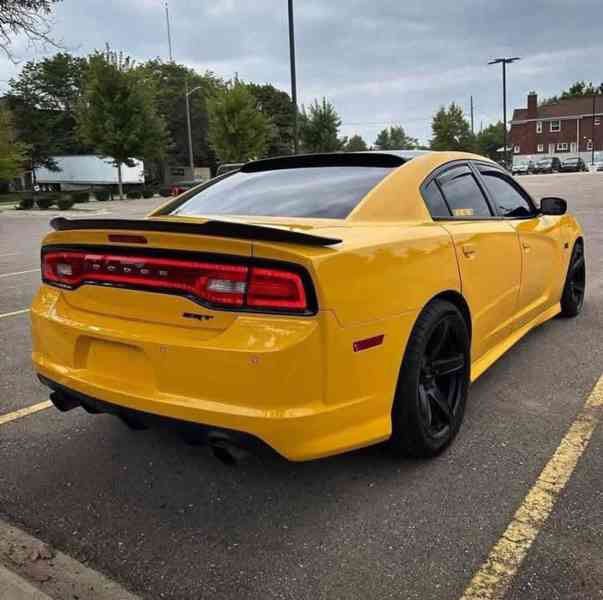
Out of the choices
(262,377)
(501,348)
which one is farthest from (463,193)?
(262,377)

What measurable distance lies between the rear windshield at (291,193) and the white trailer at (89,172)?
1459 inches

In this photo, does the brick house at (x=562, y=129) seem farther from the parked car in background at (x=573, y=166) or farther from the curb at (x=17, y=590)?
the curb at (x=17, y=590)

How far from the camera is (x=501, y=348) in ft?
12.3

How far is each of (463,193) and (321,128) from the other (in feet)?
113

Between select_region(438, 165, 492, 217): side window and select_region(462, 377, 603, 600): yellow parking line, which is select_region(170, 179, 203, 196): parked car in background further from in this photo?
select_region(462, 377, 603, 600): yellow parking line

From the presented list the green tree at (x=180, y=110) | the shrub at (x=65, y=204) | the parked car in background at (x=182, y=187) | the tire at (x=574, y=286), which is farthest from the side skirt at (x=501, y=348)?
the green tree at (x=180, y=110)

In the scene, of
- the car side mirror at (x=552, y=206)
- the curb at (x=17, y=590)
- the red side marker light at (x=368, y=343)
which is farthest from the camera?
the car side mirror at (x=552, y=206)

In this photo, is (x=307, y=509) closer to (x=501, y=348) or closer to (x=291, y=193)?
(x=291, y=193)

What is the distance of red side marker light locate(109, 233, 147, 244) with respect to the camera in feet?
8.05

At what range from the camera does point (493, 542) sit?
7.43 feet

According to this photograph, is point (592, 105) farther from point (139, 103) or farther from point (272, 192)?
point (272, 192)

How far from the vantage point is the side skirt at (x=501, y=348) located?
333 centimetres

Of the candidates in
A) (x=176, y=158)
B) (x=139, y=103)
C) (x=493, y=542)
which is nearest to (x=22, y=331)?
(x=493, y=542)

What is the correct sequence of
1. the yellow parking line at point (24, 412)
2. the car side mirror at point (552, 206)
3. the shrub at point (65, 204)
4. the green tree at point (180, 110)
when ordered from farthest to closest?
the green tree at point (180, 110) → the shrub at point (65, 204) → the car side mirror at point (552, 206) → the yellow parking line at point (24, 412)
